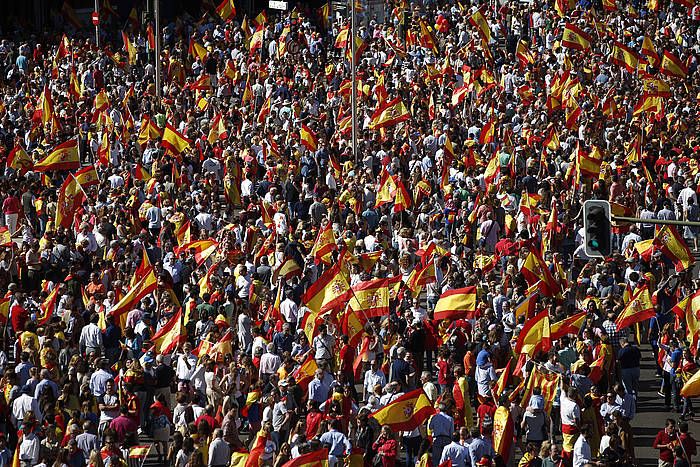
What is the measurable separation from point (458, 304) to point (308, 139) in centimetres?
1225

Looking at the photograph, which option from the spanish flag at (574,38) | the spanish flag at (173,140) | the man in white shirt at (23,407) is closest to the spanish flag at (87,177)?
the spanish flag at (173,140)

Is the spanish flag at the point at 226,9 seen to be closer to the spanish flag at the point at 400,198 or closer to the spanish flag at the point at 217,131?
the spanish flag at the point at 217,131

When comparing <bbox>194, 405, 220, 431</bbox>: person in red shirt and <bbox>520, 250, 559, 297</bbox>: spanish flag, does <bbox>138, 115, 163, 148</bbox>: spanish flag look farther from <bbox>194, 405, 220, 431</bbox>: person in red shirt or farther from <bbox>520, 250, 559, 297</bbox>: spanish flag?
<bbox>194, 405, 220, 431</bbox>: person in red shirt

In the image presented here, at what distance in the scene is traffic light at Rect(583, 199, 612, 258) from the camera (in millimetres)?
19281

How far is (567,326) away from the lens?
24062 millimetres

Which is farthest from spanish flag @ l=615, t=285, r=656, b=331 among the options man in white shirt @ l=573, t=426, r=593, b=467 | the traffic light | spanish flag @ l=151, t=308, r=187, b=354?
the traffic light

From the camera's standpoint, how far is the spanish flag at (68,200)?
32.0m

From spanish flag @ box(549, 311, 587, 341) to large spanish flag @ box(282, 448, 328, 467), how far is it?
5115 mm

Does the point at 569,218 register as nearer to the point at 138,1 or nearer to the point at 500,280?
the point at 500,280

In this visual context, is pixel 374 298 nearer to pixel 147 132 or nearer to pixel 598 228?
pixel 598 228

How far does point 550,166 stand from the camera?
34.4 metres

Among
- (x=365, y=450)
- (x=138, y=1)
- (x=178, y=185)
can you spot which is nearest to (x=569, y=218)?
(x=178, y=185)

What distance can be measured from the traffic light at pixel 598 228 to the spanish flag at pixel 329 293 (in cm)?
599

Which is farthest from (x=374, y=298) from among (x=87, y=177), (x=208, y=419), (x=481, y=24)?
(x=481, y=24)
